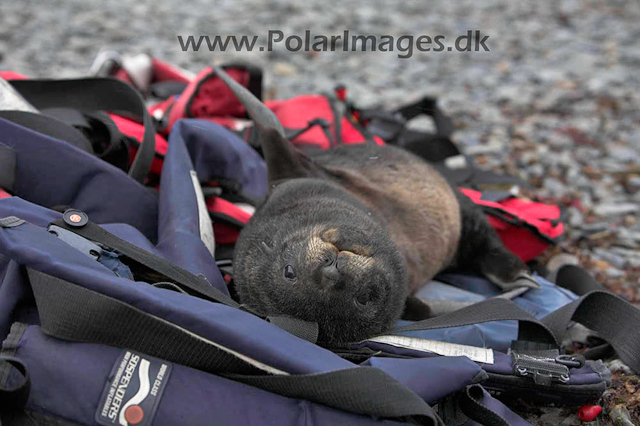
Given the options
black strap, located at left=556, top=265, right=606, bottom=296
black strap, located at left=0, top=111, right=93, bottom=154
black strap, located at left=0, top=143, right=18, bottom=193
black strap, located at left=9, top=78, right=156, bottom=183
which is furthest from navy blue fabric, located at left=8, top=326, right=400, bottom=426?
black strap, located at left=9, top=78, right=156, bottom=183

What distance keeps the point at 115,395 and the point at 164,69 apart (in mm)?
4552

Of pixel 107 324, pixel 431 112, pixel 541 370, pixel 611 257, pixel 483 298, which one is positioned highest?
pixel 107 324

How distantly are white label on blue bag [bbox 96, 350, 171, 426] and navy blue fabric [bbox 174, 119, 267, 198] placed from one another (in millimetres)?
2012

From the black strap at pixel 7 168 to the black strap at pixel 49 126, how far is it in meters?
0.37

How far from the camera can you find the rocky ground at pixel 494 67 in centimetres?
558

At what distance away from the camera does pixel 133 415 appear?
212 centimetres

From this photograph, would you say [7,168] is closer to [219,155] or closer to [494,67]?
[219,155]

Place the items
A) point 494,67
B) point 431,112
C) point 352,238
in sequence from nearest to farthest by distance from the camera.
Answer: point 352,238 → point 431,112 → point 494,67

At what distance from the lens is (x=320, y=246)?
2.90m

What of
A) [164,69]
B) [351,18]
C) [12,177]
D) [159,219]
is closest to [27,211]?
[12,177]

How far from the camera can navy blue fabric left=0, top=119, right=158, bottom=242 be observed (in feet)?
10.7

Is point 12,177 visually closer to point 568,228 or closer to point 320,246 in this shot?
point 320,246

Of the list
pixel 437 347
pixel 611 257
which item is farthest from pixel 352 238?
pixel 611 257

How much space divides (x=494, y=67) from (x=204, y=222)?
638 cm
